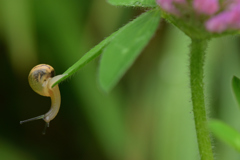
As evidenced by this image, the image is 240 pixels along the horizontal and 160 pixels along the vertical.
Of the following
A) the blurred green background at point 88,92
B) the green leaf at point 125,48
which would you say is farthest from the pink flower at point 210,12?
the blurred green background at point 88,92

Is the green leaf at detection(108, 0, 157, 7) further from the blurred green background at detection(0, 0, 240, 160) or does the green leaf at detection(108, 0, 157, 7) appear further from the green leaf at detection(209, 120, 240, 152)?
the blurred green background at detection(0, 0, 240, 160)

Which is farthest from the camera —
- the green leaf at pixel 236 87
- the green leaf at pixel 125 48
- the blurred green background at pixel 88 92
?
the blurred green background at pixel 88 92

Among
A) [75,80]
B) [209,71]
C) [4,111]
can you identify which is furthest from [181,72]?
[4,111]

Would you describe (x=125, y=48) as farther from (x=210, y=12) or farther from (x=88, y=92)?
(x=88, y=92)

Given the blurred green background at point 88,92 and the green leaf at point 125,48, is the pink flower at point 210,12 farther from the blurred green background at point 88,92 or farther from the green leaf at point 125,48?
the blurred green background at point 88,92

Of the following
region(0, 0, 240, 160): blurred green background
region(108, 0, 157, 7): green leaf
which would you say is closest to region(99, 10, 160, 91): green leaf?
region(108, 0, 157, 7): green leaf

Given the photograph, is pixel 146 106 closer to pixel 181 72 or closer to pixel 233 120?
pixel 181 72
